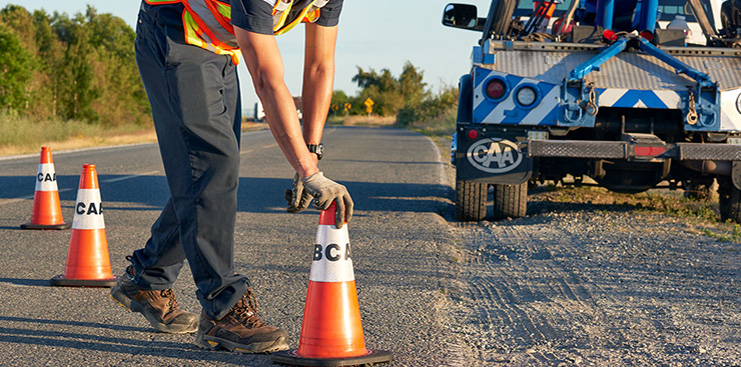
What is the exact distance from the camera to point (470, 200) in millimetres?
7609

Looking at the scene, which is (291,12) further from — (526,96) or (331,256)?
(526,96)

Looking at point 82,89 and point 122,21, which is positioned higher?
point 122,21

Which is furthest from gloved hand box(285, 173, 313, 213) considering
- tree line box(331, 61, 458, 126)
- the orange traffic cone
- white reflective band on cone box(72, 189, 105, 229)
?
tree line box(331, 61, 458, 126)

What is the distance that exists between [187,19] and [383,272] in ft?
7.97

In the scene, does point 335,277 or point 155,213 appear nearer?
point 335,277

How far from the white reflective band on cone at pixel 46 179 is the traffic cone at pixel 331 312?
4.62m

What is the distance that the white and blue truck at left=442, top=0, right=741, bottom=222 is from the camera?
6.86 m

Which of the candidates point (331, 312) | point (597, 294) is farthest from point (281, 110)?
point (597, 294)

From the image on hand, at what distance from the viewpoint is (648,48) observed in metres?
7.05

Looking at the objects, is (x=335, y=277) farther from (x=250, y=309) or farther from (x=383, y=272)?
(x=383, y=272)

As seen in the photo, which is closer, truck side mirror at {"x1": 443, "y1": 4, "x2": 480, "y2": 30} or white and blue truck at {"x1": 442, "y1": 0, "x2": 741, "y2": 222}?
white and blue truck at {"x1": 442, "y1": 0, "x2": 741, "y2": 222}

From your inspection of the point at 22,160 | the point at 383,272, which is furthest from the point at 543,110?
the point at 22,160

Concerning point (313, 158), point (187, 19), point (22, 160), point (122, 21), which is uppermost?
point (122, 21)

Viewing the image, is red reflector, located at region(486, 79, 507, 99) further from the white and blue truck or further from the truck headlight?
the truck headlight
